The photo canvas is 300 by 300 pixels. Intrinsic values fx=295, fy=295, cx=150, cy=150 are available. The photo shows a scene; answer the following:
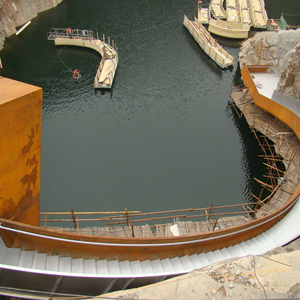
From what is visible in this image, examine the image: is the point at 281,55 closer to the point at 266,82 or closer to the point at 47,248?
the point at 266,82

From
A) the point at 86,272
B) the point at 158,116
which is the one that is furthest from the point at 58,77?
the point at 86,272

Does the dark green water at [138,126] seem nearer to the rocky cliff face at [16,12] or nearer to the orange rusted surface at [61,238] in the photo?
the rocky cliff face at [16,12]

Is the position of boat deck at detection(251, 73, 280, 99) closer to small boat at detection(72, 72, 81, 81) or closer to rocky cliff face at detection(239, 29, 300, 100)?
rocky cliff face at detection(239, 29, 300, 100)

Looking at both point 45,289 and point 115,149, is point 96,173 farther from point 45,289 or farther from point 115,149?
point 45,289

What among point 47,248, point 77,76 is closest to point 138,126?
→ point 77,76

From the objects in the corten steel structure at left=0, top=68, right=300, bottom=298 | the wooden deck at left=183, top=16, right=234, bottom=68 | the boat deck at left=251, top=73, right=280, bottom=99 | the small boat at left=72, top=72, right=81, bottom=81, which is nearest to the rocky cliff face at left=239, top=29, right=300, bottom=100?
the boat deck at left=251, top=73, right=280, bottom=99
